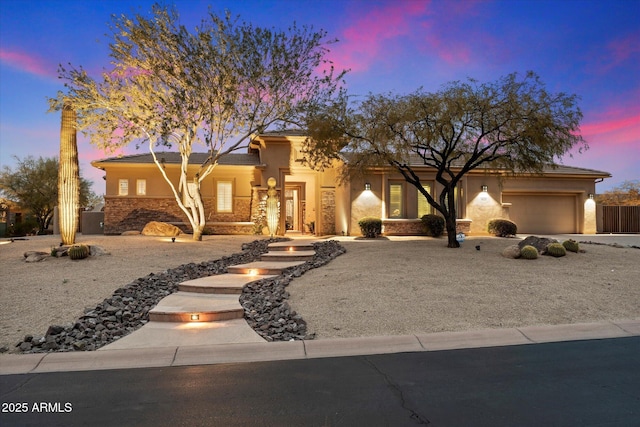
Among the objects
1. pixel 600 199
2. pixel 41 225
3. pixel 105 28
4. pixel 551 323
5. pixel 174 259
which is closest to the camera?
pixel 551 323

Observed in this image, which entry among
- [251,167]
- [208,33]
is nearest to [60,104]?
[208,33]

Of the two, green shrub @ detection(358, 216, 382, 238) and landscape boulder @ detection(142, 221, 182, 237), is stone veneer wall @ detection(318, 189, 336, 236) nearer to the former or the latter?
green shrub @ detection(358, 216, 382, 238)

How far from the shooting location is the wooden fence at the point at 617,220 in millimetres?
23984

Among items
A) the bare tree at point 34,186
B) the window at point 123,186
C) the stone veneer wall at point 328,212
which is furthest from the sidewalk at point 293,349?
the bare tree at point 34,186

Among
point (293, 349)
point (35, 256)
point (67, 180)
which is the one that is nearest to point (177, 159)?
point (67, 180)

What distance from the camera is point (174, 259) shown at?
1189cm

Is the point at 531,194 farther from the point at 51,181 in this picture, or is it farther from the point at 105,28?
the point at 51,181

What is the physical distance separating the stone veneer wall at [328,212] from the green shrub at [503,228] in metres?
7.78

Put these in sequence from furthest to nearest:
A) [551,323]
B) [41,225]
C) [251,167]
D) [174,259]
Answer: [41,225]
[251,167]
[174,259]
[551,323]

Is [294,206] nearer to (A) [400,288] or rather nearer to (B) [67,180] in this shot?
(B) [67,180]

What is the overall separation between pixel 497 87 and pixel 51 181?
2972 centimetres

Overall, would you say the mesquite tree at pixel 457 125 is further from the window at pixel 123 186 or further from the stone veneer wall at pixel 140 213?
the window at pixel 123 186

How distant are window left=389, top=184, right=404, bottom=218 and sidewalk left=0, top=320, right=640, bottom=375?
1392cm

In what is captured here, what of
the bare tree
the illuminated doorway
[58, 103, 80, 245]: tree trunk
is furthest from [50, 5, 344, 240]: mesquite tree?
the bare tree
